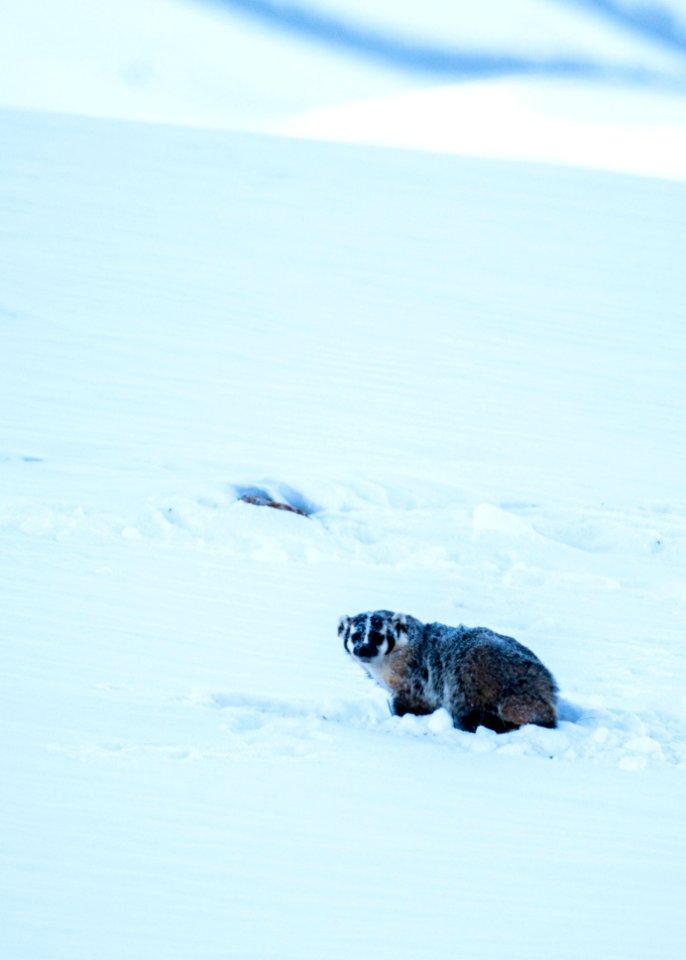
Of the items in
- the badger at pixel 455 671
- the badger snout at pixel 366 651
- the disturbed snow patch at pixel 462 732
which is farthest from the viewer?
the badger snout at pixel 366 651

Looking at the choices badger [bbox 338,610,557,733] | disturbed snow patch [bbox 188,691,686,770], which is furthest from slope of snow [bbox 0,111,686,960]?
badger [bbox 338,610,557,733]

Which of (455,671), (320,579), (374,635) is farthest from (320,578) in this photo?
(455,671)

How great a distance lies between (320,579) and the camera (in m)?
7.43

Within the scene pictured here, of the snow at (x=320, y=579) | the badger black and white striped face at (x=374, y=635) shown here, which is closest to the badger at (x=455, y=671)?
the badger black and white striped face at (x=374, y=635)

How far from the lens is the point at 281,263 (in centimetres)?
1877

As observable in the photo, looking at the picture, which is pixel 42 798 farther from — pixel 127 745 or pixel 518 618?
pixel 518 618

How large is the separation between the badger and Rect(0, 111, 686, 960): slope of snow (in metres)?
0.17

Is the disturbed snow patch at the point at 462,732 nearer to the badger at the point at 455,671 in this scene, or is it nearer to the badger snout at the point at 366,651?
the badger at the point at 455,671

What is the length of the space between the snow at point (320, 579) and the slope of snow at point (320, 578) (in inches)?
0.9

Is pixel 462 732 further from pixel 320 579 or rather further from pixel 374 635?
A: pixel 320 579

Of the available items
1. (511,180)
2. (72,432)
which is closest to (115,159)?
(511,180)

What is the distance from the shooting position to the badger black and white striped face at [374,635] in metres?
5.56

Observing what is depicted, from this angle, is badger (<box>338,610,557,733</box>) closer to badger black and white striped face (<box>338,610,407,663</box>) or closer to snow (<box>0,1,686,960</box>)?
badger black and white striped face (<box>338,610,407,663</box>)

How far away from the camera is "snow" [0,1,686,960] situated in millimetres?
3631
